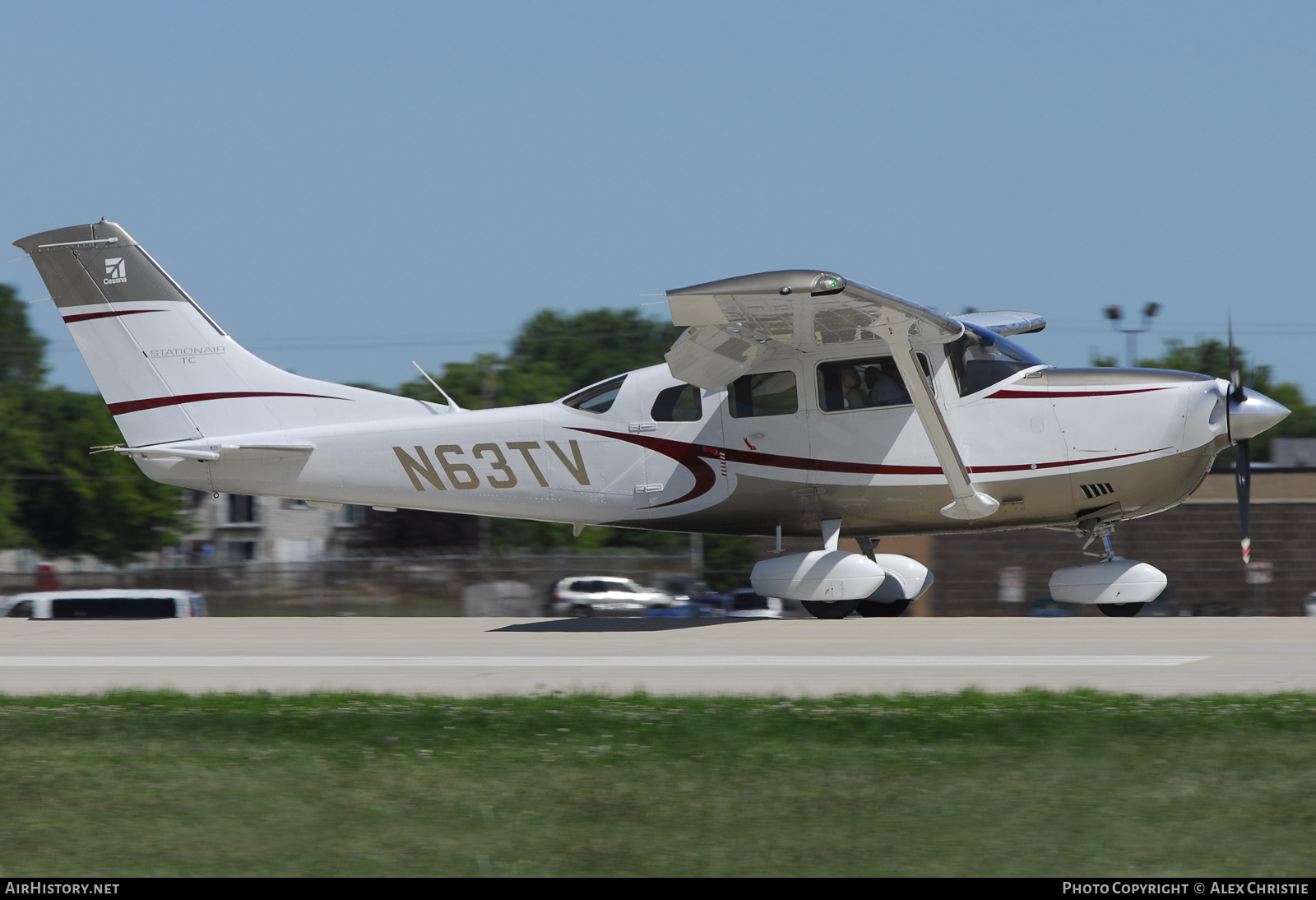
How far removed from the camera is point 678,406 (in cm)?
1315

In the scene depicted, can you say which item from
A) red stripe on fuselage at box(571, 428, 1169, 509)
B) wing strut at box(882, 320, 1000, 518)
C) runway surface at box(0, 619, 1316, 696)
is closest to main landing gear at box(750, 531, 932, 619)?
runway surface at box(0, 619, 1316, 696)

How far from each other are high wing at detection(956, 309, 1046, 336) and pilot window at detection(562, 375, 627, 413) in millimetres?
4020

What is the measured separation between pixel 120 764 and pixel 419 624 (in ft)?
23.4

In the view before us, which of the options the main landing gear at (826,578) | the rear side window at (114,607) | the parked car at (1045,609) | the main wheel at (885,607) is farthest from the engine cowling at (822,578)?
the parked car at (1045,609)

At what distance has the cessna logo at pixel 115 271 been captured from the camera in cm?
1400

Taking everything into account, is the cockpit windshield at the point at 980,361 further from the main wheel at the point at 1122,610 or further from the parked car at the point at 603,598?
the parked car at the point at 603,598

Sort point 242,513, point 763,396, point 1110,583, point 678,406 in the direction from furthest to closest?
point 242,513 → point 678,406 → point 763,396 → point 1110,583

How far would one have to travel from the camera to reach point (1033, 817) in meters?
5.05

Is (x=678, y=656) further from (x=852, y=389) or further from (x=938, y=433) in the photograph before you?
(x=852, y=389)

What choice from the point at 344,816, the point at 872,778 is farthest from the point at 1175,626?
the point at 344,816

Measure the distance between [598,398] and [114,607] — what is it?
1782 cm

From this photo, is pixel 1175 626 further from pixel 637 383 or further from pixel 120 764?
pixel 120 764

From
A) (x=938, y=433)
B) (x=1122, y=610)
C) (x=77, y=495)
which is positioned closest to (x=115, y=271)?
(x=938, y=433)

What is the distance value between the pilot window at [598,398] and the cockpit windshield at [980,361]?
3.33 metres
